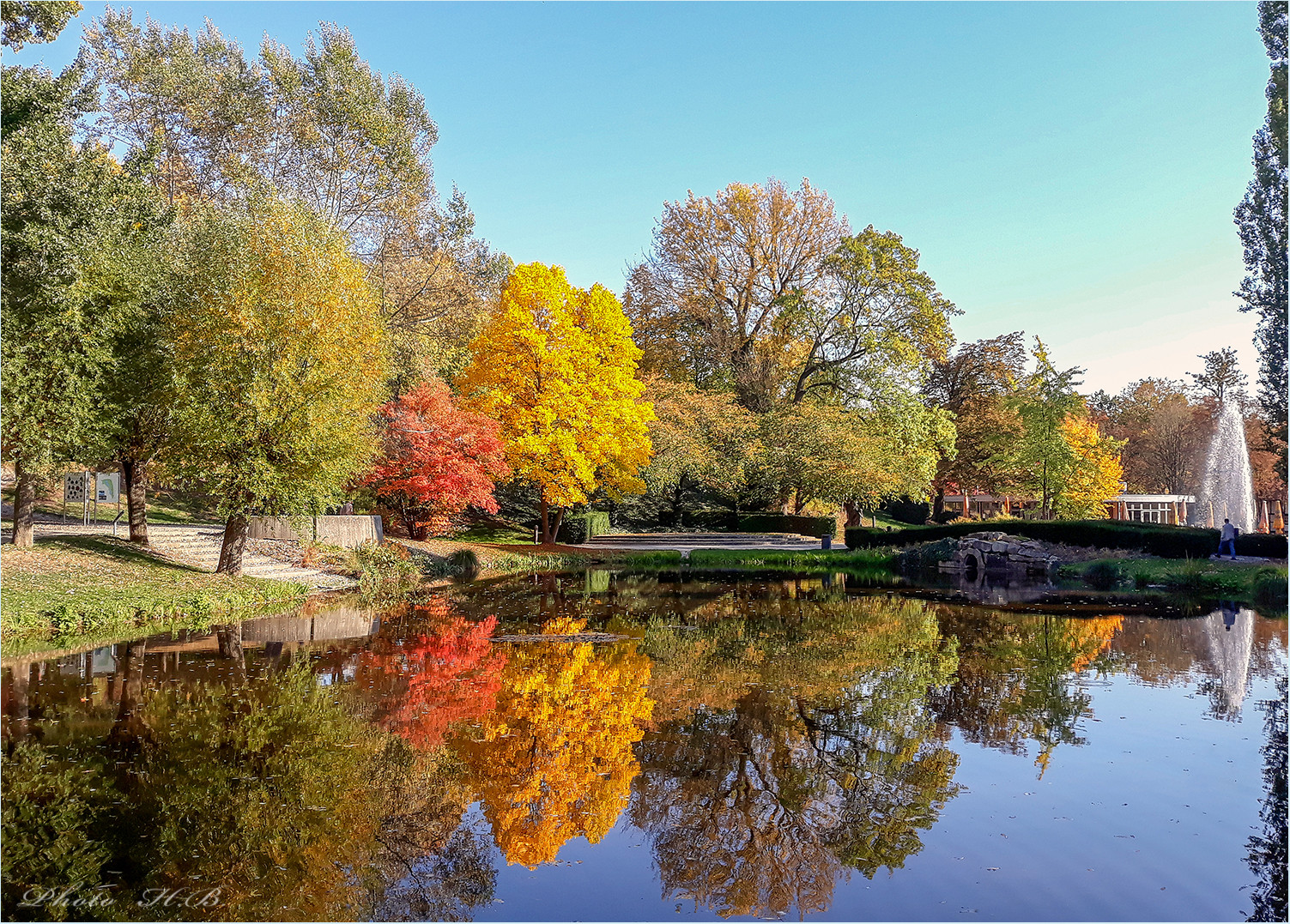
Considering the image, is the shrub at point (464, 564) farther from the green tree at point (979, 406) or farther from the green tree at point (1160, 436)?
the green tree at point (1160, 436)

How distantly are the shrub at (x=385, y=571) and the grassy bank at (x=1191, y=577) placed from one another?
1856 cm

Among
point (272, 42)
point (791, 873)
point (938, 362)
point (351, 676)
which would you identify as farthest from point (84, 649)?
point (938, 362)

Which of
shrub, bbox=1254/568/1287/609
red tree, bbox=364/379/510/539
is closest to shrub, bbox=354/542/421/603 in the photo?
red tree, bbox=364/379/510/539

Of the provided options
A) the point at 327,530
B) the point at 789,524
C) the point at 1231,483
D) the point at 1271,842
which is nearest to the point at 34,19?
Result: the point at 327,530

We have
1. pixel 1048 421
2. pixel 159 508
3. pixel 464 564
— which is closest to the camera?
pixel 464 564

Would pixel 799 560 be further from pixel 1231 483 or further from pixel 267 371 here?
pixel 1231 483

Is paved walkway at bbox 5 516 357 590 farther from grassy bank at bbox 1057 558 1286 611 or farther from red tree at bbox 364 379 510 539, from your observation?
grassy bank at bbox 1057 558 1286 611

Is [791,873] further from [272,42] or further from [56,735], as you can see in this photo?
[272,42]

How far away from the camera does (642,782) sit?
23.1ft

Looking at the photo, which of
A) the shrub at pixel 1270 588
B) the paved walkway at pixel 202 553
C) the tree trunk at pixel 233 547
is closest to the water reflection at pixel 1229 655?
the shrub at pixel 1270 588

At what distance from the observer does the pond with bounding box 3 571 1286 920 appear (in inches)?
205

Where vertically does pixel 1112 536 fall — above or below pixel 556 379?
below

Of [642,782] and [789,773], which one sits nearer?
[642,782]

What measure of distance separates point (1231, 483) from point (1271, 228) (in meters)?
24.9
